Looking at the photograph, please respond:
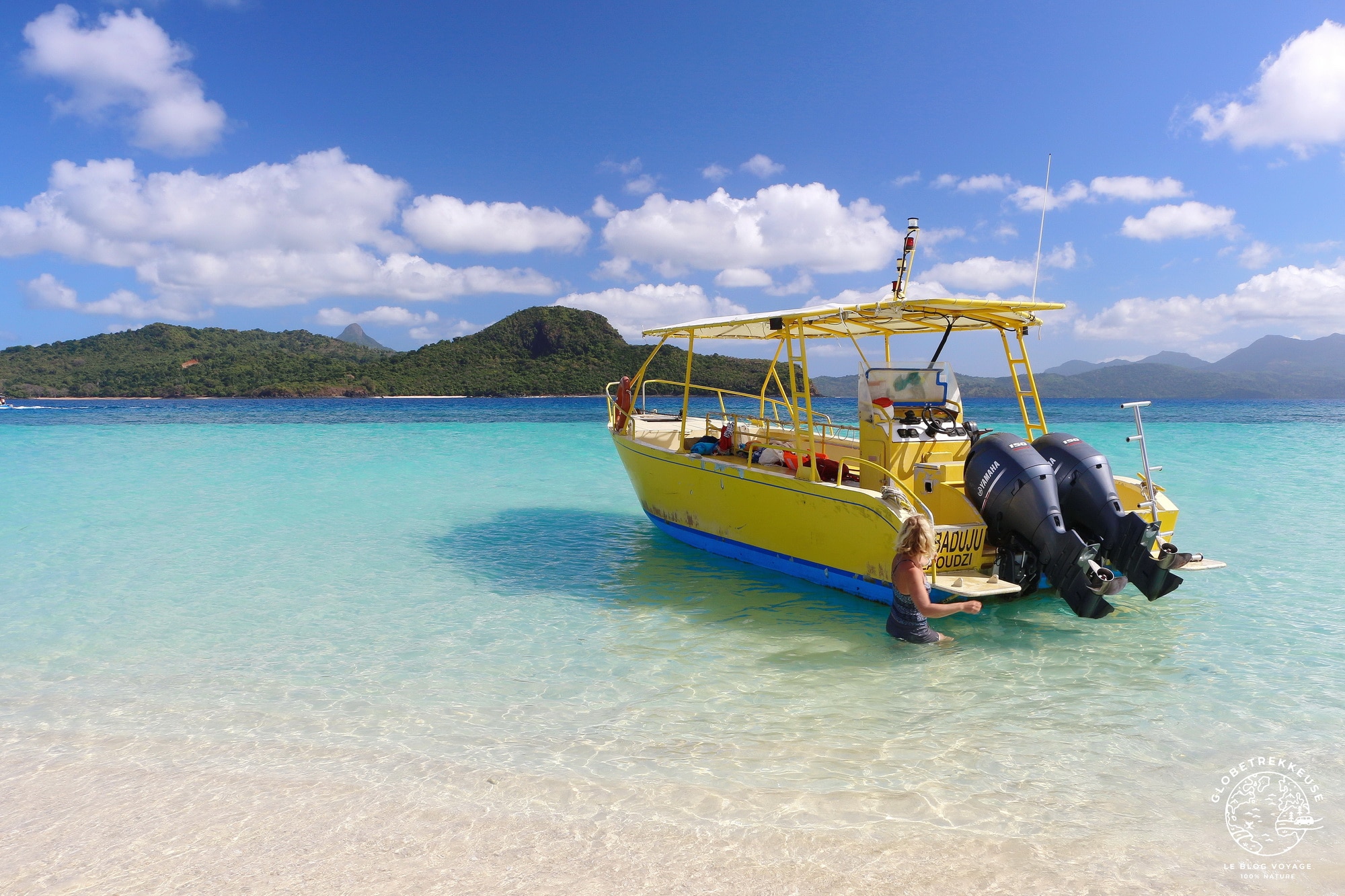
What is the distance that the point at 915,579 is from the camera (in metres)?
5.32

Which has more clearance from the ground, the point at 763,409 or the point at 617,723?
the point at 763,409

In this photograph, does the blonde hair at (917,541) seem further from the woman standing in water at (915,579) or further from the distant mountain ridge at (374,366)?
the distant mountain ridge at (374,366)

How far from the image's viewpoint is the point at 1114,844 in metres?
3.29

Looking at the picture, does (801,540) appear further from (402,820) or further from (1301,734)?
(402,820)

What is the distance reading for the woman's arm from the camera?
5301mm

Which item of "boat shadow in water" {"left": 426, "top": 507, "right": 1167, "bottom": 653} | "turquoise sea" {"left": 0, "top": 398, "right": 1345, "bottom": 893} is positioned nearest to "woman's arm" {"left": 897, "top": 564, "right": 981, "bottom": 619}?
"turquoise sea" {"left": 0, "top": 398, "right": 1345, "bottom": 893}

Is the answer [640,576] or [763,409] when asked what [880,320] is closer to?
[763,409]

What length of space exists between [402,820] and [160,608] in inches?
203

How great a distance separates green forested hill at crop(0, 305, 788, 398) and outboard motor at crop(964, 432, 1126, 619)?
196 feet

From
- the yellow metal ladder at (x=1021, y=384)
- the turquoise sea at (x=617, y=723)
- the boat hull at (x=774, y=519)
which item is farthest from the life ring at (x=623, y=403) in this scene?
the yellow metal ladder at (x=1021, y=384)

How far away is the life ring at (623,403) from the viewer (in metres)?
10.6

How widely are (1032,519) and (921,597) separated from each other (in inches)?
44.5

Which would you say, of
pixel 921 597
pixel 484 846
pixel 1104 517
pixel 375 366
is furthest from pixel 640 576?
pixel 375 366

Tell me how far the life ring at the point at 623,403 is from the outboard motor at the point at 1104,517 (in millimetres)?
5833
